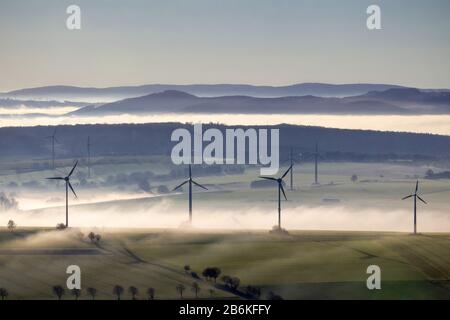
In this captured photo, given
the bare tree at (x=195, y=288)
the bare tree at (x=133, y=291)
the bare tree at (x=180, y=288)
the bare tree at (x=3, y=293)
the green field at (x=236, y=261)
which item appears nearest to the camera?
the bare tree at (x=133, y=291)

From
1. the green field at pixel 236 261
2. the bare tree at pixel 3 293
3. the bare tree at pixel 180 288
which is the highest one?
the green field at pixel 236 261

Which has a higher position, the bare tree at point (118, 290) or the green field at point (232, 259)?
the green field at point (232, 259)

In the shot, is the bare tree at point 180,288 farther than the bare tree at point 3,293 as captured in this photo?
Yes

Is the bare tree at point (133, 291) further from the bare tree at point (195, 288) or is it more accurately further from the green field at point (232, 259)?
the bare tree at point (195, 288)

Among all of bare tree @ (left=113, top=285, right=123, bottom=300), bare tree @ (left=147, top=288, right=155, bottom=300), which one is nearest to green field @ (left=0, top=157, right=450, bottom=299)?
bare tree @ (left=147, top=288, right=155, bottom=300)

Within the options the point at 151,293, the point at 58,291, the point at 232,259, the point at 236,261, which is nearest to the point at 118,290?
the point at 151,293

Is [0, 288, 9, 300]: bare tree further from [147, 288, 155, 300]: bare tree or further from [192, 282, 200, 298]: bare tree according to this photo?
[192, 282, 200, 298]: bare tree

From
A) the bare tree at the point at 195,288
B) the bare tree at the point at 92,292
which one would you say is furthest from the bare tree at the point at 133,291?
the bare tree at the point at 195,288

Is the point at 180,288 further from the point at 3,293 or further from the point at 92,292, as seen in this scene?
the point at 3,293
